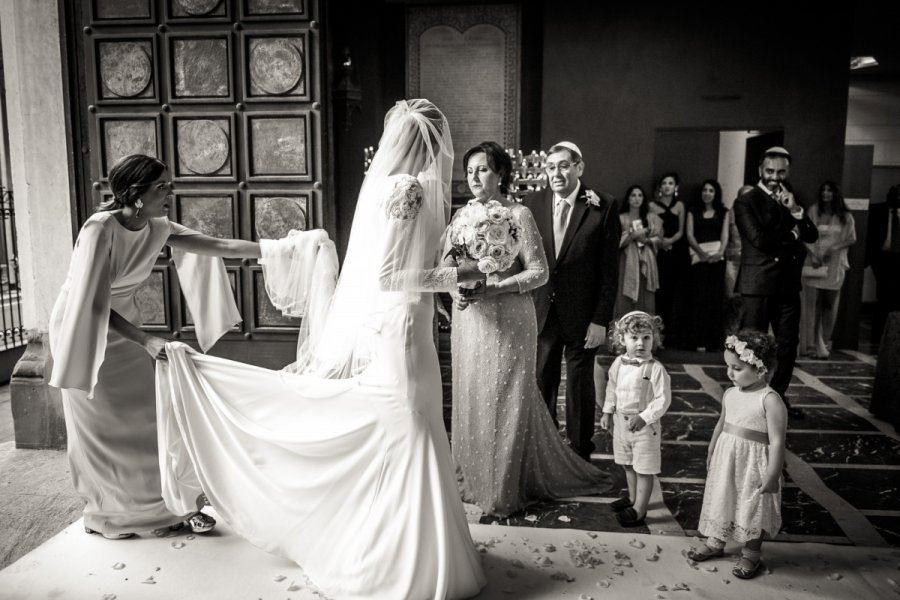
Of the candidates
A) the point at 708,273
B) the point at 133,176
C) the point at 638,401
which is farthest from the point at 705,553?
the point at 708,273

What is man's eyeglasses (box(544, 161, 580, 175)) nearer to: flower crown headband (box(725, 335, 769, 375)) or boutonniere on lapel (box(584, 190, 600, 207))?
boutonniere on lapel (box(584, 190, 600, 207))

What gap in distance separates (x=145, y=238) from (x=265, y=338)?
1.69 metres

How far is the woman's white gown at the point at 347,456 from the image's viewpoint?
8.80ft

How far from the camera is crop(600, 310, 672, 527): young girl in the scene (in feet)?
11.1

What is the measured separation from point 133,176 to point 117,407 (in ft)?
3.53

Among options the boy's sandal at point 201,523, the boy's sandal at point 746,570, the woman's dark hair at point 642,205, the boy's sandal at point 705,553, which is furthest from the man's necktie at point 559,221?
the woman's dark hair at point 642,205

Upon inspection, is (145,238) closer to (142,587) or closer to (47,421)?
(142,587)

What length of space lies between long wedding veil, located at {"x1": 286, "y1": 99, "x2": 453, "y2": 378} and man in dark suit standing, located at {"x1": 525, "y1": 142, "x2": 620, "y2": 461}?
1286 millimetres

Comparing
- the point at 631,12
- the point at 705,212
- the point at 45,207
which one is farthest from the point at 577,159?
the point at 631,12

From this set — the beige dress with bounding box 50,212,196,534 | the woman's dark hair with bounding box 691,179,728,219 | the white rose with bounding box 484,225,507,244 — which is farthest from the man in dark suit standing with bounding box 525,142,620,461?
the woman's dark hair with bounding box 691,179,728,219

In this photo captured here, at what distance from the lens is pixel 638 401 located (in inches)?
136

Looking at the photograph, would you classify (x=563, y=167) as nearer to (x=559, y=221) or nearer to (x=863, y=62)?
(x=559, y=221)

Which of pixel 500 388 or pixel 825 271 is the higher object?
pixel 825 271

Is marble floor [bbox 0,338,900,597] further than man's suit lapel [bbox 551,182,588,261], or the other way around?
man's suit lapel [bbox 551,182,588,261]
